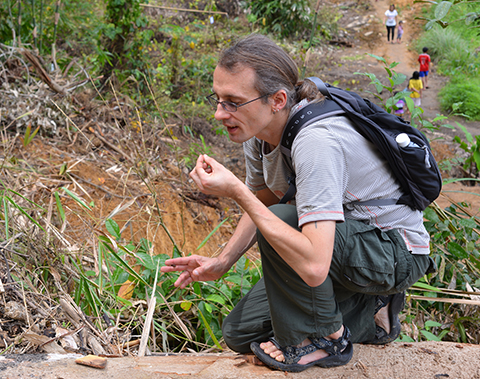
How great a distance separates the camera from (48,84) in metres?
3.80

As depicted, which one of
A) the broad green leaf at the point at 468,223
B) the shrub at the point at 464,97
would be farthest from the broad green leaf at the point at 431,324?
the shrub at the point at 464,97

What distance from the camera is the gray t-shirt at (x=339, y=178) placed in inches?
56.9

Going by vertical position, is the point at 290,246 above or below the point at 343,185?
below

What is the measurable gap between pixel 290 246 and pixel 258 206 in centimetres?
18

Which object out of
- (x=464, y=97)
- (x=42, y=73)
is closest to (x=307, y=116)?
(x=42, y=73)

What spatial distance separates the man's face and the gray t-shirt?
165 millimetres

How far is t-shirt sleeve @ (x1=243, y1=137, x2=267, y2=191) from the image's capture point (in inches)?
77.7

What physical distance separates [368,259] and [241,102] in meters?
0.76

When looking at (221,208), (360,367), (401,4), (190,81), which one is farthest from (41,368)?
(401,4)

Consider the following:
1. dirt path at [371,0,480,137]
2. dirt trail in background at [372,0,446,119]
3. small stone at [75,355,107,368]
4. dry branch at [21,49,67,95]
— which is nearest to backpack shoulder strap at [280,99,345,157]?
small stone at [75,355,107,368]

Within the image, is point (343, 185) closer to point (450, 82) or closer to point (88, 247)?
point (88, 247)

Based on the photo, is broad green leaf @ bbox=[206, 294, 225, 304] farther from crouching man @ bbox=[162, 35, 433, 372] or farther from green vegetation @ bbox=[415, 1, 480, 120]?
green vegetation @ bbox=[415, 1, 480, 120]

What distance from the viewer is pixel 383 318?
76.6 inches

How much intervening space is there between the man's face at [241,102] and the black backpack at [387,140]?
11cm
